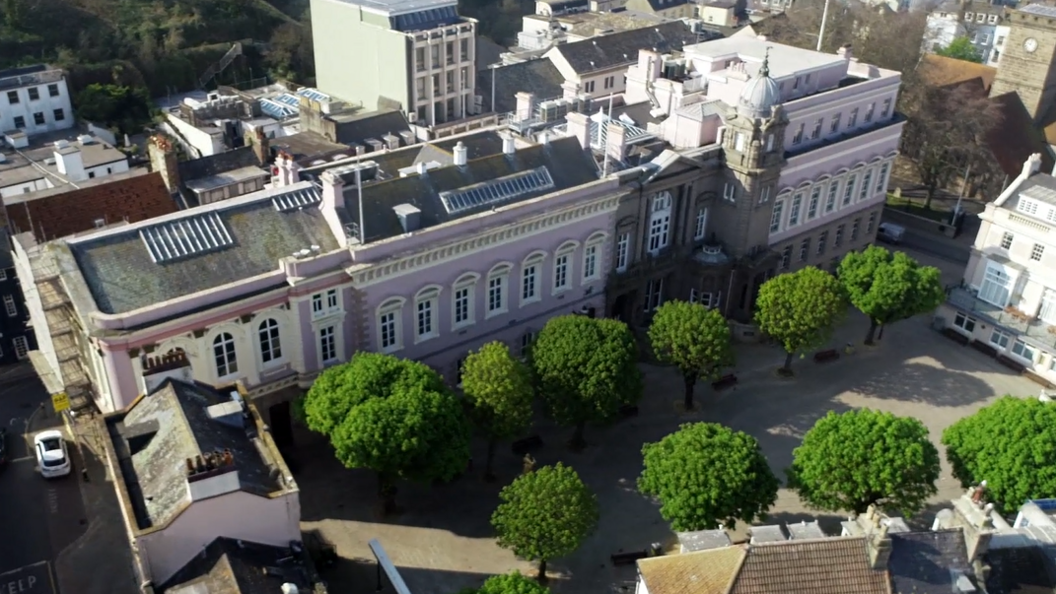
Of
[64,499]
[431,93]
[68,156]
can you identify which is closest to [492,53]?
[431,93]

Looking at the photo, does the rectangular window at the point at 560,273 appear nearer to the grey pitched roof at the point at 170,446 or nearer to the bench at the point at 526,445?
the bench at the point at 526,445

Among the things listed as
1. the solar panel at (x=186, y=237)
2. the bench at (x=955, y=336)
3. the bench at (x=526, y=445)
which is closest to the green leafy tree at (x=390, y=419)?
the bench at (x=526, y=445)

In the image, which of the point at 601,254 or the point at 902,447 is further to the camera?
the point at 601,254

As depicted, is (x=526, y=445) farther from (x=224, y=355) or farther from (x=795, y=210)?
(x=795, y=210)

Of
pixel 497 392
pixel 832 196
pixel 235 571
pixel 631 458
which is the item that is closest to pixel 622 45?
pixel 832 196

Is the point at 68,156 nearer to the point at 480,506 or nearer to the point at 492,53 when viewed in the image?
the point at 480,506

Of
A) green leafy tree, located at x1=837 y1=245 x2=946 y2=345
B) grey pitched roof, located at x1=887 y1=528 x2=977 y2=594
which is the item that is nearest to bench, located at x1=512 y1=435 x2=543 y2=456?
grey pitched roof, located at x1=887 y1=528 x2=977 y2=594
